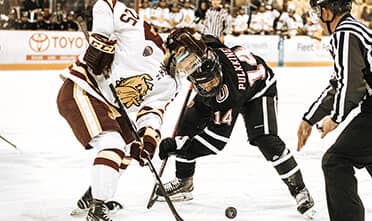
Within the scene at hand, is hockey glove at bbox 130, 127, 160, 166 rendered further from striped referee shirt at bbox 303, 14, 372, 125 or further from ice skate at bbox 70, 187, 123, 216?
striped referee shirt at bbox 303, 14, 372, 125

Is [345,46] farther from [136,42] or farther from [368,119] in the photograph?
[136,42]

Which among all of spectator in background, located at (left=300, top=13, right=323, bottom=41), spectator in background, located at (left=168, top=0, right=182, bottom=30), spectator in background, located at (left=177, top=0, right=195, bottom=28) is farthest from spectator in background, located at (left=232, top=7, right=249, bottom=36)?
spectator in background, located at (left=300, top=13, right=323, bottom=41)

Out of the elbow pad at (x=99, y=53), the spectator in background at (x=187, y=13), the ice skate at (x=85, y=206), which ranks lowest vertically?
the spectator in background at (x=187, y=13)

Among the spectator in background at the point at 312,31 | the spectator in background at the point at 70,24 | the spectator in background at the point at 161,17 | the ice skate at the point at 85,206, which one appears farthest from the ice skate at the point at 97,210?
the spectator in background at the point at 312,31

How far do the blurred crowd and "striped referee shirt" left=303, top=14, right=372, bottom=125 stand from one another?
30.6 ft

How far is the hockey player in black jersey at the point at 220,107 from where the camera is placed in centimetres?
306

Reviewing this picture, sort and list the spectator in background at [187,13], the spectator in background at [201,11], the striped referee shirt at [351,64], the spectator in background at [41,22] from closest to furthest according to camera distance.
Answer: the striped referee shirt at [351,64] < the spectator in background at [41,22] < the spectator in background at [201,11] < the spectator in background at [187,13]

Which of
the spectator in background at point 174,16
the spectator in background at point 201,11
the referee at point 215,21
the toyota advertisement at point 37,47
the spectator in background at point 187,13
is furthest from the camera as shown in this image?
the spectator in background at point 174,16

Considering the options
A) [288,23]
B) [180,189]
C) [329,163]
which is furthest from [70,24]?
[329,163]

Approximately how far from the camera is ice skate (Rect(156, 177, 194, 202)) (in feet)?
12.1

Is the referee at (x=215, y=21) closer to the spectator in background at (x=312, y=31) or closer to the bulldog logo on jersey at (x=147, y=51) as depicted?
the spectator in background at (x=312, y=31)

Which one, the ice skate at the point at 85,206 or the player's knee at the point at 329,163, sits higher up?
the player's knee at the point at 329,163

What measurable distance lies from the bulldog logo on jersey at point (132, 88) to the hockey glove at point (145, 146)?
15cm

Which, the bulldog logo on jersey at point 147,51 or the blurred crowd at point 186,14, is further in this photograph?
the blurred crowd at point 186,14
